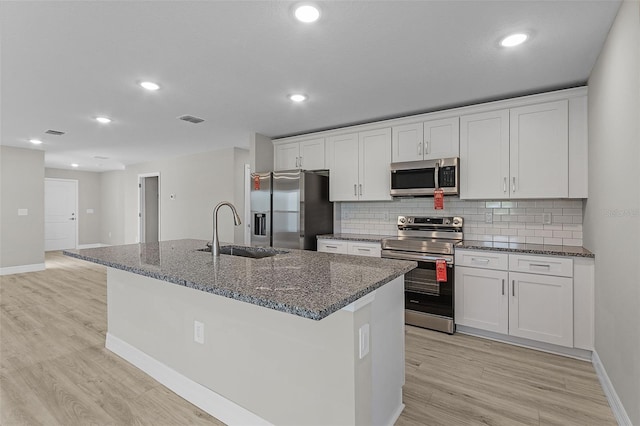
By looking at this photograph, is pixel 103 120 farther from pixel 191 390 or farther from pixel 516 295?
pixel 516 295

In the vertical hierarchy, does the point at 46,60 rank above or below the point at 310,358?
above

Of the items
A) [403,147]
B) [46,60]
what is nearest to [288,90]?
[403,147]

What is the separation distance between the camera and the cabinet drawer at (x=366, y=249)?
3.56 metres

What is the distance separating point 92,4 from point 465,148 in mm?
3177

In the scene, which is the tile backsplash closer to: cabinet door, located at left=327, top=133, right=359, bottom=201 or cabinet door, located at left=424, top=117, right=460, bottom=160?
cabinet door, located at left=327, top=133, right=359, bottom=201

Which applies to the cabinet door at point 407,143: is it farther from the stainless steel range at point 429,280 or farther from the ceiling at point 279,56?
the stainless steel range at point 429,280

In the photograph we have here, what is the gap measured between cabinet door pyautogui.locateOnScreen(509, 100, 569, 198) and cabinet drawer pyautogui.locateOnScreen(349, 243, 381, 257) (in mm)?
1427

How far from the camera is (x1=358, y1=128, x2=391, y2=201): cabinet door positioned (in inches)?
149

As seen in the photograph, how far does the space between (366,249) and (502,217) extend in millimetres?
1458

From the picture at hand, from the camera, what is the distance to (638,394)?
59.1 inches

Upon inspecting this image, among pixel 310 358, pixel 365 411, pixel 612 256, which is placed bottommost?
pixel 365 411

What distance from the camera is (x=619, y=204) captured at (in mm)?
1828

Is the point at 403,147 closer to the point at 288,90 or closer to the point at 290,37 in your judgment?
the point at 288,90

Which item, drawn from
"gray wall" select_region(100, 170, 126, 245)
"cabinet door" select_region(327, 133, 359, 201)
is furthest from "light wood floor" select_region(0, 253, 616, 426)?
"gray wall" select_region(100, 170, 126, 245)
